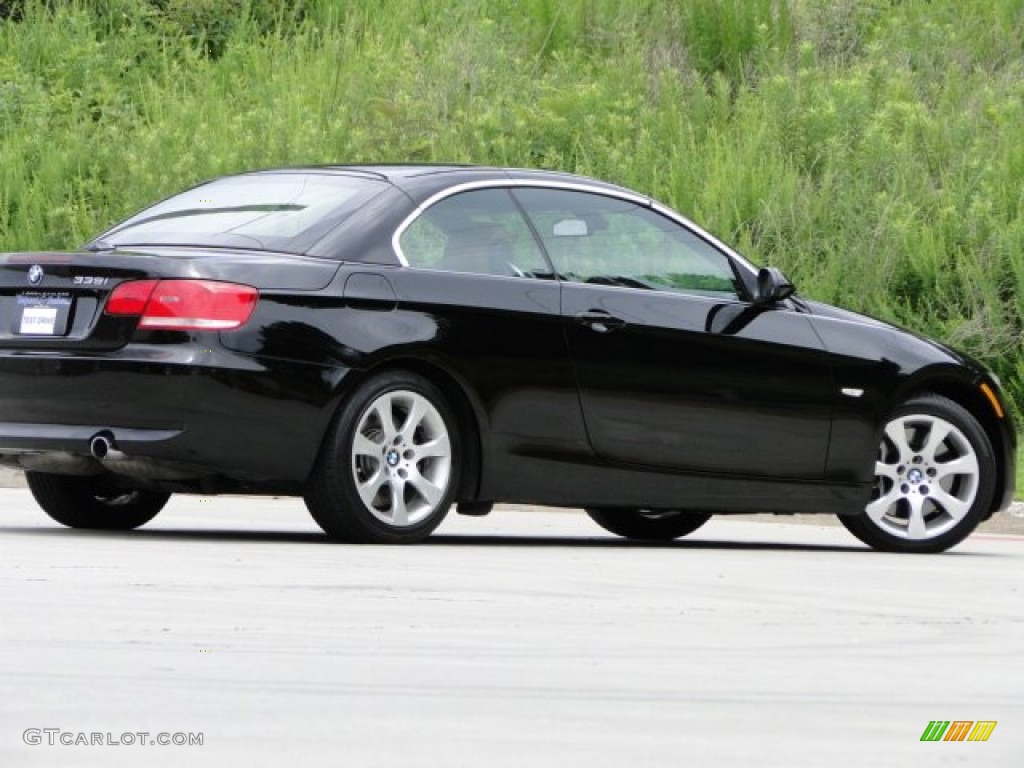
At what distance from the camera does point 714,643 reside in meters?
7.69

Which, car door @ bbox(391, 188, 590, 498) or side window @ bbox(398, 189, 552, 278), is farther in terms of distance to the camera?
side window @ bbox(398, 189, 552, 278)

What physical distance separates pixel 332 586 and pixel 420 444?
1.86m

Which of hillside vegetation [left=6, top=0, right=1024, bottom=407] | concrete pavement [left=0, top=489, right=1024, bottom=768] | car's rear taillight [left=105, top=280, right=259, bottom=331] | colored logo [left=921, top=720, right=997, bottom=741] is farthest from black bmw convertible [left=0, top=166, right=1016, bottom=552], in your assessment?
hillside vegetation [left=6, top=0, right=1024, bottom=407]

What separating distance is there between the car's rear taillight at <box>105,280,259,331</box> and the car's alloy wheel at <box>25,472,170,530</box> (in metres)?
1.43

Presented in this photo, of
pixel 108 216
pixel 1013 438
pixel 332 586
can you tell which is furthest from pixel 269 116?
pixel 332 586

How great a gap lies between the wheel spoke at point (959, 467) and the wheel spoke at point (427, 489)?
2.57m

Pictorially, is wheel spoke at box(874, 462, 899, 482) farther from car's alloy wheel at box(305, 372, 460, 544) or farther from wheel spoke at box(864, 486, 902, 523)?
car's alloy wheel at box(305, 372, 460, 544)

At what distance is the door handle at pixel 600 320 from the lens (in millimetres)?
11203

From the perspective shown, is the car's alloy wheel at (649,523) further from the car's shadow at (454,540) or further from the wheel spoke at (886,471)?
the wheel spoke at (886,471)

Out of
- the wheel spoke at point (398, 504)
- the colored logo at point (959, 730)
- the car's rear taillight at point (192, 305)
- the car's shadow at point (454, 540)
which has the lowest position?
the car's shadow at point (454, 540)

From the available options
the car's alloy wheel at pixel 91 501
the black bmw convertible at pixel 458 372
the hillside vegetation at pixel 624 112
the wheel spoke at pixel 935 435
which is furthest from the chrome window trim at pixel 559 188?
the hillside vegetation at pixel 624 112

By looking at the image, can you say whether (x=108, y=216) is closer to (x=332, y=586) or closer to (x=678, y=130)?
(x=678, y=130)

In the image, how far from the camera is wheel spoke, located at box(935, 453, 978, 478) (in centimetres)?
1209
